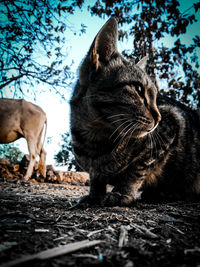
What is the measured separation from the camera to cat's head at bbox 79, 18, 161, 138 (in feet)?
6.13

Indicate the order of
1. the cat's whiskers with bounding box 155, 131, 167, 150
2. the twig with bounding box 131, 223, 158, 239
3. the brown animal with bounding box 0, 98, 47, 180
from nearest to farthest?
the twig with bounding box 131, 223, 158, 239 < the cat's whiskers with bounding box 155, 131, 167, 150 < the brown animal with bounding box 0, 98, 47, 180

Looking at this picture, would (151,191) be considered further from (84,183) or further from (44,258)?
(84,183)

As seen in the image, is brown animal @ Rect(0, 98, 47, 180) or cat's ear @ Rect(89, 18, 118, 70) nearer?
cat's ear @ Rect(89, 18, 118, 70)

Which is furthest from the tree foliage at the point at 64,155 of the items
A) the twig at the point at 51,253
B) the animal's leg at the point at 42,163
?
the twig at the point at 51,253

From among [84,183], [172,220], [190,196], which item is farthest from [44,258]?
[84,183]

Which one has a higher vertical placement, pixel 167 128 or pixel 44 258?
pixel 167 128

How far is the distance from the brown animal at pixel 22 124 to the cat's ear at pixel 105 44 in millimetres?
5534

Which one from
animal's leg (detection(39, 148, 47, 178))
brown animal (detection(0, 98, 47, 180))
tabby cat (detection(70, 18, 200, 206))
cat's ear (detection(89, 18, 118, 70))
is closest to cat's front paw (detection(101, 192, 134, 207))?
tabby cat (detection(70, 18, 200, 206))

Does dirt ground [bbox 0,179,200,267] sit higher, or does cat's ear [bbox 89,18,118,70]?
cat's ear [bbox 89,18,118,70]

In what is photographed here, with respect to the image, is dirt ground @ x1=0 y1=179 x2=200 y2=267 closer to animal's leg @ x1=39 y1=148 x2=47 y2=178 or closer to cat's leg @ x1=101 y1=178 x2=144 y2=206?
cat's leg @ x1=101 y1=178 x2=144 y2=206

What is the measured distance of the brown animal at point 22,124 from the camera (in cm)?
662

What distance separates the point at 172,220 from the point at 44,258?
43.0 inches

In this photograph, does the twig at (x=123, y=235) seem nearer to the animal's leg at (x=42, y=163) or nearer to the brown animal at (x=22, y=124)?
the brown animal at (x=22, y=124)

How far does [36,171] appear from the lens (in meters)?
7.18
